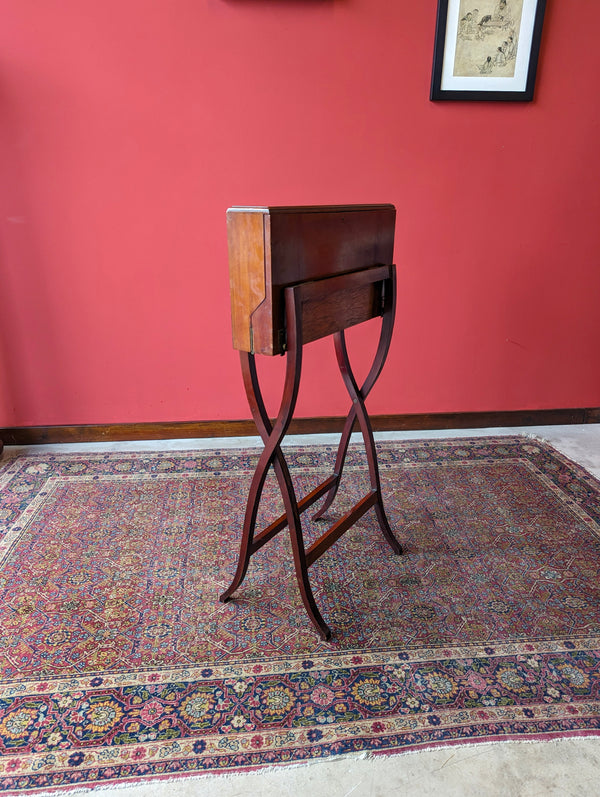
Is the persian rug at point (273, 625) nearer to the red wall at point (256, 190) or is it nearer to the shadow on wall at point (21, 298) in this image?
the shadow on wall at point (21, 298)

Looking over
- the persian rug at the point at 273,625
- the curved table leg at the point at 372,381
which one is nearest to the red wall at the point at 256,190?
the persian rug at the point at 273,625

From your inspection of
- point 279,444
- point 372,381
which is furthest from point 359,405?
point 279,444

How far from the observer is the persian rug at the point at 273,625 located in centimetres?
140

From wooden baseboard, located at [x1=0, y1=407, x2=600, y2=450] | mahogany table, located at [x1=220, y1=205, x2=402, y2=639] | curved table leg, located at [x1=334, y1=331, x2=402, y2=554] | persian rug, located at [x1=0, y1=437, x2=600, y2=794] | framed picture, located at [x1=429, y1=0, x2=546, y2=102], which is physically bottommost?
persian rug, located at [x1=0, y1=437, x2=600, y2=794]

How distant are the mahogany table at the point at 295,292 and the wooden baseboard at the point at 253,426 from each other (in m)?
1.25

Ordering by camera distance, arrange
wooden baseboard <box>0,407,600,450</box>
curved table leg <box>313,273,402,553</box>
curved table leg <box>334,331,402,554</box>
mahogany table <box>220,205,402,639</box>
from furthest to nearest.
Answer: wooden baseboard <box>0,407,600,450</box>, curved table leg <box>334,331,402,554</box>, curved table leg <box>313,273,402,553</box>, mahogany table <box>220,205,402,639</box>

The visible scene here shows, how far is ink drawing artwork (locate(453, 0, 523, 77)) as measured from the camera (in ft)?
8.39

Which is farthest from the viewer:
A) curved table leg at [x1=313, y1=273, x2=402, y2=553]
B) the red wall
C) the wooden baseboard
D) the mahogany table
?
the wooden baseboard

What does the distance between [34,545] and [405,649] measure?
4.91ft

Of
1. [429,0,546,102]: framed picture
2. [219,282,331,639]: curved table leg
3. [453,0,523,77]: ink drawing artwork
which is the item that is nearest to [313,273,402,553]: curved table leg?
[219,282,331,639]: curved table leg

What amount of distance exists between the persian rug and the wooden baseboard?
0.35 meters

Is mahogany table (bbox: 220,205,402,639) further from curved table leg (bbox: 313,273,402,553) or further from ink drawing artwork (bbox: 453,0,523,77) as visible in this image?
ink drawing artwork (bbox: 453,0,523,77)

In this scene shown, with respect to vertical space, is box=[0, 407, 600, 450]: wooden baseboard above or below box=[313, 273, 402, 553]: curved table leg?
below

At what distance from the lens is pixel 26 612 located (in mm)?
1811
